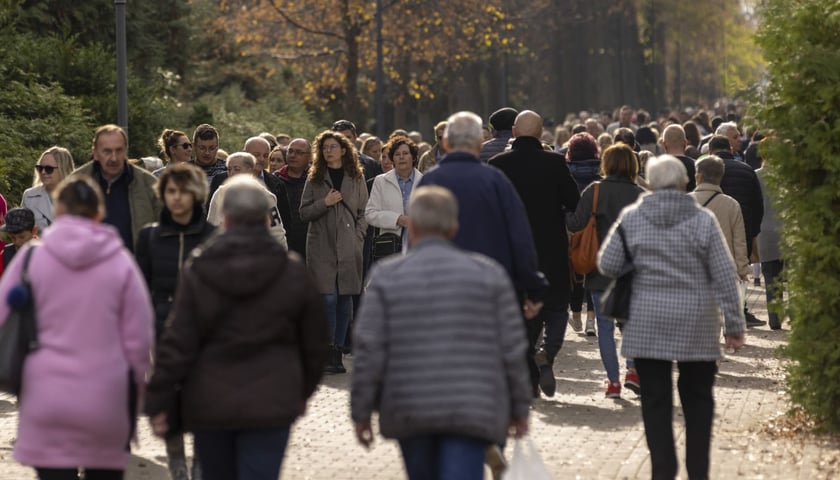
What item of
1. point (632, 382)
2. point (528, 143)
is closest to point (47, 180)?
point (528, 143)

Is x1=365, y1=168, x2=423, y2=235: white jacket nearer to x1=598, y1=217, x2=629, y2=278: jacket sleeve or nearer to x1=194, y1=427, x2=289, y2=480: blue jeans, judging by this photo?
x1=598, y1=217, x2=629, y2=278: jacket sleeve

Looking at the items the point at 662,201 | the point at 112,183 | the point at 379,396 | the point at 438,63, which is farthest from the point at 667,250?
the point at 438,63

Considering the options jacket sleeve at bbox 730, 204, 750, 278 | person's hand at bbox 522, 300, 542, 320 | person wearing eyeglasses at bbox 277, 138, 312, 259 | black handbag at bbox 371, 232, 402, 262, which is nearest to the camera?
person's hand at bbox 522, 300, 542, 320

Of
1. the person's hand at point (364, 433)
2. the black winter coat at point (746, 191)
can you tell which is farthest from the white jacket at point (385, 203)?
the person's hand at point (364, 433)

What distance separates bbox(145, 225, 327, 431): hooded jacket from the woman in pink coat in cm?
19

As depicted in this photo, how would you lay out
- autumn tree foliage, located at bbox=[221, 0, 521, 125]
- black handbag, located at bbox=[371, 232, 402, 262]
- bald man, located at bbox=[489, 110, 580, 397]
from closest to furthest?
bald man, located at bbox=[489, 110, 580, 397] → black handbag, located at bbox=[371, 232, 402, 262] → autumn tree foliage, located at bbox=[221, 0, 521, 125]

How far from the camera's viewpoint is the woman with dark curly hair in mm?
13484

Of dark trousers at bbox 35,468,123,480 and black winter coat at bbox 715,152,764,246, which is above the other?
A: black winter coat at bbox 715,152,764,246

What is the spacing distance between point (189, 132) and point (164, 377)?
71.0 feet

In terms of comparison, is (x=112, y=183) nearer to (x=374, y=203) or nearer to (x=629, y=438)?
(x=629, y=438)

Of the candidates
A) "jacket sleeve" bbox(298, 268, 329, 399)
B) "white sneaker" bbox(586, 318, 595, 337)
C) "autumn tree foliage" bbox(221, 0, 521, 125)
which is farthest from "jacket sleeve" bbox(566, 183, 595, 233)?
"autumn tree foliage" bbox(221, 0, 521, 125)

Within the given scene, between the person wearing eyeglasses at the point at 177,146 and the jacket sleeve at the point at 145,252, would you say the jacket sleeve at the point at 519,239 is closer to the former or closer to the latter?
the jacket sleeve at the point at 145,252

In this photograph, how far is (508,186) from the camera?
844 cm

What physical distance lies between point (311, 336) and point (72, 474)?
4.21ft
